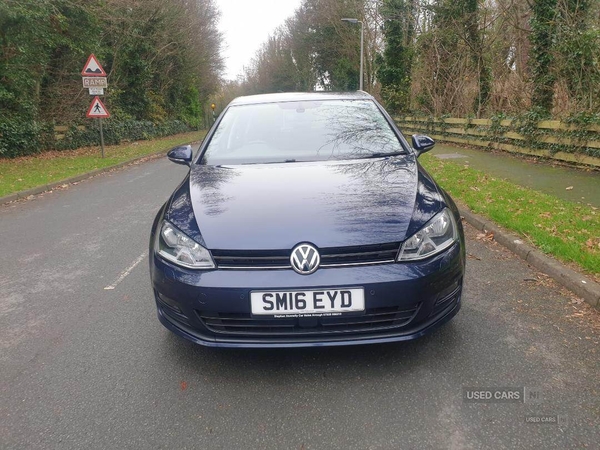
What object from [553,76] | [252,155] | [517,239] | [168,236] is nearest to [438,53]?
[553,76]

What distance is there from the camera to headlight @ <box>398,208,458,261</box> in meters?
2.57

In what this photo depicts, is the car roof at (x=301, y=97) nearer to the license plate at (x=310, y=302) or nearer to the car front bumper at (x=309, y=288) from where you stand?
the car front bumper at (x=309, y=288)

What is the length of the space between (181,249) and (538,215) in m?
4.63

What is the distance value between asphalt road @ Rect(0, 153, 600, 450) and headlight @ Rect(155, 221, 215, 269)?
0.66 meters

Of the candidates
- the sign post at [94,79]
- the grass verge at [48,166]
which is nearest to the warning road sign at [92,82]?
the sign post at [94,79]

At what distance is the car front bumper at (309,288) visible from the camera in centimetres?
246

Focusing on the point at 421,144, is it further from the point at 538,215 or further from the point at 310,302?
the point at 538,215

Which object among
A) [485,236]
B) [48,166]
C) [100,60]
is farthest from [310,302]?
[100,60]

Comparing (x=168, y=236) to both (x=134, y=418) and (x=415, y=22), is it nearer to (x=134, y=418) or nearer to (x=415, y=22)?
(x=134, y=418)

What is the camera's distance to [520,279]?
4141mm

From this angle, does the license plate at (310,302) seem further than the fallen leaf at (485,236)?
No

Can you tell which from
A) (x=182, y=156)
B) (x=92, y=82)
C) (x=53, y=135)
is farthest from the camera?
(x=53, y=135)

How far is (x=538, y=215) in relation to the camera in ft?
18.7

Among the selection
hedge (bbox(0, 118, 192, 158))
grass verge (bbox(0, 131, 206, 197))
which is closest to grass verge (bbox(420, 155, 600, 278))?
grass verge (bbox(0, 131, 206, 197))
